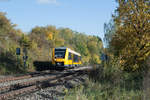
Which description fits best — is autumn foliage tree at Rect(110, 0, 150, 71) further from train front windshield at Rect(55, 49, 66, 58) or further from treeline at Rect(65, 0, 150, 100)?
train front windshield at Rect(55, 49, 66, 58)

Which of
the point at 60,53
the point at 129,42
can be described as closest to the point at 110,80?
the point at 129,42

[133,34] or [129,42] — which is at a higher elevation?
[133,34]

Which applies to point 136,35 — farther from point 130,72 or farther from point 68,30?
point 68,30

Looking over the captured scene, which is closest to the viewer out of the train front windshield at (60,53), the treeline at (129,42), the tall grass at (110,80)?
the tall grass at (110,80)

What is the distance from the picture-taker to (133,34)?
51.8 ft

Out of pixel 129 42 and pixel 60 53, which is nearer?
pixel 129 42

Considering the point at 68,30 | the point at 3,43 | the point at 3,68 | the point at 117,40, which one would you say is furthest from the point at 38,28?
the point at 68,30

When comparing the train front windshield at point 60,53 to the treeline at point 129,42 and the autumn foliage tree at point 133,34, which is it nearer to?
the treeline at point 129,42

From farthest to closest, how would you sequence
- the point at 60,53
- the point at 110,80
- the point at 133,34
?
the point at 60,53
the point at 133,34
the point at 110,80

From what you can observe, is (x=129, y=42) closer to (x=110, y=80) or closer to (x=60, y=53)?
(x=110, y=80)

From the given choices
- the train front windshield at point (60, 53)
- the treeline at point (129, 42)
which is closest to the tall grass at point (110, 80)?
the treeline at point (129, 42)

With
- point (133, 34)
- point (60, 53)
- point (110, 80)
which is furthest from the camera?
point (60, 53)

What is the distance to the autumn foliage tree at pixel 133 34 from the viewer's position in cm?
1531

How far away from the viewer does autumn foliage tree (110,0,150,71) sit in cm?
1531
